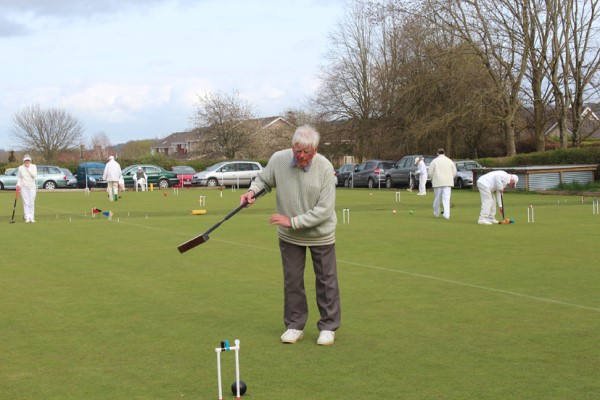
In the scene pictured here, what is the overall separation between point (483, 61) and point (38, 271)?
3595cm

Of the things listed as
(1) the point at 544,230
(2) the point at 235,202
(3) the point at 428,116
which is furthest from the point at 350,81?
(1) the point at 544,230

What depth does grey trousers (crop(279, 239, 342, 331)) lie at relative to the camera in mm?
7471

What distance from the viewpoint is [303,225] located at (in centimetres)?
724

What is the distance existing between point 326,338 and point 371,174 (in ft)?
131

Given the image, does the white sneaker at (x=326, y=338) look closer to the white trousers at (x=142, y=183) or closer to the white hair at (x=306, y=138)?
the white hair at (x=306, y=138)

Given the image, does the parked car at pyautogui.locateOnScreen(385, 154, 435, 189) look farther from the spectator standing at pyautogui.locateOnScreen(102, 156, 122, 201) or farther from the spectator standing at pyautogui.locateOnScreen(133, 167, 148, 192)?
the spectator standing at pyautogui.locateOnScreen(102, 156, 122, 201)

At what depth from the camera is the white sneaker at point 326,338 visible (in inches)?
288

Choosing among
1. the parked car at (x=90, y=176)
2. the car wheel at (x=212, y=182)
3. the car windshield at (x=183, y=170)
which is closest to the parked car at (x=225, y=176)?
the car wheel at (x=212, y=182)

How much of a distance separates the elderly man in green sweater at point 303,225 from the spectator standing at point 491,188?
12.2m

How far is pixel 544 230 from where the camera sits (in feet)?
59.0

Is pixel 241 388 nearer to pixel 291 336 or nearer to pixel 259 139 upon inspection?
pixel 291 336

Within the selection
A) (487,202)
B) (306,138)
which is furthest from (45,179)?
(306,138)

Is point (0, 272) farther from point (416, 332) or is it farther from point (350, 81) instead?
point (350, 81)

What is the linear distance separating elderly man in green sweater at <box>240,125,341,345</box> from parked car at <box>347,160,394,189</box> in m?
38.3
